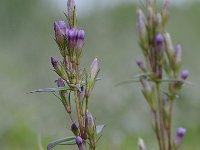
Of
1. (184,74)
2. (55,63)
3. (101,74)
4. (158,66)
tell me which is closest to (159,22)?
(158,66)

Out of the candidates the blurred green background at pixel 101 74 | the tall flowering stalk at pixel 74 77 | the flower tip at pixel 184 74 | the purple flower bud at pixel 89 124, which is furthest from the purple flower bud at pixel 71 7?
the flower tip at pixel 184 74

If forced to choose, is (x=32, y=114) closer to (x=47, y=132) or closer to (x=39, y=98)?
(x=47, y=132)

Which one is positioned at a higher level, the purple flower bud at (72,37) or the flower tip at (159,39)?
the purple flower bud at (72,37)

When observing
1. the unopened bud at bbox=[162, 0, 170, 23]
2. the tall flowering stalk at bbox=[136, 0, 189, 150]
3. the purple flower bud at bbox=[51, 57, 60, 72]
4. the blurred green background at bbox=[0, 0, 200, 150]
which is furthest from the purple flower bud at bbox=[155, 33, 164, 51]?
the purple flower bud at bbox=[51, 57, 60, 72]

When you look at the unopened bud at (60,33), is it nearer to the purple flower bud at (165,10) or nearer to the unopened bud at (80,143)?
the unopened bud at (80,143)

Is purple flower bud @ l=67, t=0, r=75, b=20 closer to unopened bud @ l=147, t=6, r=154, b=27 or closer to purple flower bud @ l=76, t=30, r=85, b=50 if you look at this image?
purple flower bud @ l=76, t=30, r=85, b=50

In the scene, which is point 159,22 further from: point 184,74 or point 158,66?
point 184,74
